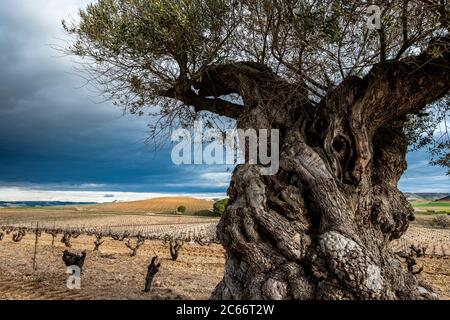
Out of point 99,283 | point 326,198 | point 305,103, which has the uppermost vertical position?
point 305,103

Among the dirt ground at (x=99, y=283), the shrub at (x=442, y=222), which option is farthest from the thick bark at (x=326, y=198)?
the shrub at (x=442, y=222)

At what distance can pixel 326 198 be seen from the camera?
7.73 meters

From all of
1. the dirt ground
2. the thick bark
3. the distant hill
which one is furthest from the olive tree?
the distant hill

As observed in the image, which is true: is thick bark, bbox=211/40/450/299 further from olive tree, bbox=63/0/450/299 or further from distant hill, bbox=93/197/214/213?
distant hill, bbox=93/197/214/213

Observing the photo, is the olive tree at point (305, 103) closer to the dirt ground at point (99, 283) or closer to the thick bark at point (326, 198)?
the thick bark at point (326, 198)

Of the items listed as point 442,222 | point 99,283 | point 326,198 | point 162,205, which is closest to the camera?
point 326,198

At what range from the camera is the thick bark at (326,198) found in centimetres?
720

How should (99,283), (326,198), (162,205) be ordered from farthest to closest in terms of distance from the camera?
(162,205), (99,283), (326,198)

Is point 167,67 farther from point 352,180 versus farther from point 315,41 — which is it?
point 352,180

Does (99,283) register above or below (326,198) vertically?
below

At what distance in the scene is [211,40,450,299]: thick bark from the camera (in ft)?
23.6

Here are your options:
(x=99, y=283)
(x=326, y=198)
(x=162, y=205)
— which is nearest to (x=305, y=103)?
(x=326, y=198)

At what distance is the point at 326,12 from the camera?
8.07m

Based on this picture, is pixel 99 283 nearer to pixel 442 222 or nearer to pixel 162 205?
pixel 442 222
